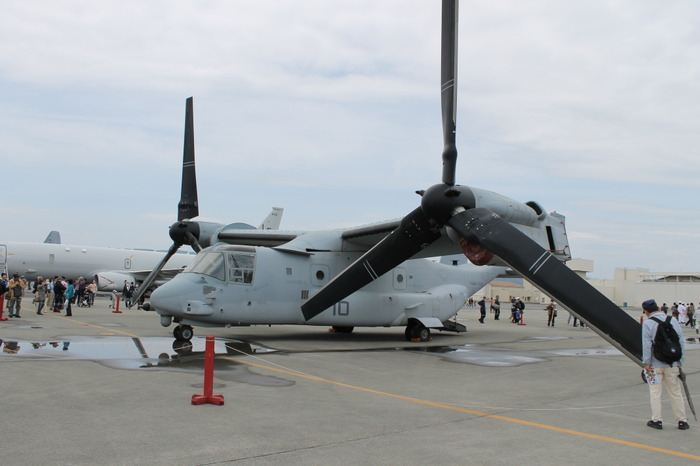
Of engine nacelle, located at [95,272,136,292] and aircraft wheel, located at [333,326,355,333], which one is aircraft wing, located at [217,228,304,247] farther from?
engine nacelle, located at [95,272,136,292]

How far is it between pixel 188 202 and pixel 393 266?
27.6 ft

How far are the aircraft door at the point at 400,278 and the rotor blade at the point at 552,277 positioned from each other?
6.84 m

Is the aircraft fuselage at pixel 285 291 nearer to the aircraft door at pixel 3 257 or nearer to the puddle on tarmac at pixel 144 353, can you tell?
the puddle on tarmac at pixel 144 353

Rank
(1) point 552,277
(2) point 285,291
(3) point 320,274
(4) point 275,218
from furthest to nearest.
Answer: (4) point 275,218 < (3) point 320,274 < (2) point 285,291 < (1) point 552,277

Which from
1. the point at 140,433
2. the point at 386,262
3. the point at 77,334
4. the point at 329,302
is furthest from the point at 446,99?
the point at 77,334

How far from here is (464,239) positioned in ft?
38.1

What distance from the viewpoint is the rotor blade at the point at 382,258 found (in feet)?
42.8

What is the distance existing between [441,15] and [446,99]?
65.0 inches

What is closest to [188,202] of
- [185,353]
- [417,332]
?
[185,353]

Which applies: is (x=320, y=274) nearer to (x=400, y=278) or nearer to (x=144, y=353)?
(x=400, y=278)

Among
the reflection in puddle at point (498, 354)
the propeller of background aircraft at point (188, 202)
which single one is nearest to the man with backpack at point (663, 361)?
the reflection in puddle at point (498, 354)

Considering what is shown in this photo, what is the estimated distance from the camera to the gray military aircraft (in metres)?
40.3

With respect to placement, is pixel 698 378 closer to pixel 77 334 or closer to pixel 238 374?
pixel 238 374

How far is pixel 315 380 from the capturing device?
954 cm
